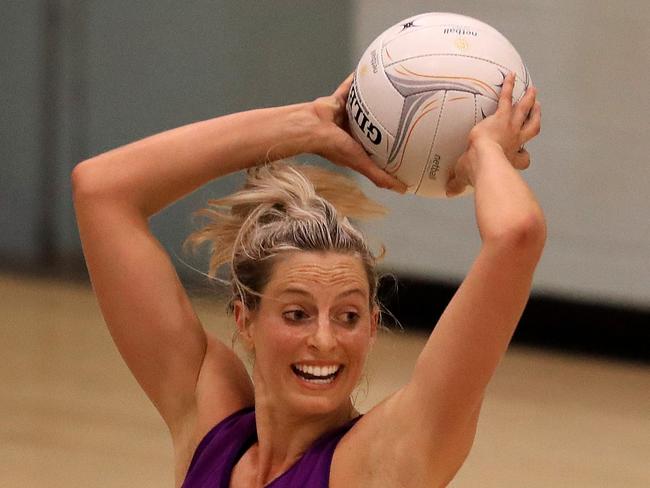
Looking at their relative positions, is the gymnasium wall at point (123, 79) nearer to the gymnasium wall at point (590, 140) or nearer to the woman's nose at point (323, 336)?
the gymnasium wall at point (590, 140)

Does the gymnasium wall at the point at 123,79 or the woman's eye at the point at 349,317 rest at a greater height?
the woman's eye at the point at 349,317

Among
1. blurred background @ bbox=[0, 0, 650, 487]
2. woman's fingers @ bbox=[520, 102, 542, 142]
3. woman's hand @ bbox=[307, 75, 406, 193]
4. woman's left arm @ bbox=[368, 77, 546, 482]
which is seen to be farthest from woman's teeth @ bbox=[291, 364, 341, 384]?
blurred background @ bbox=[0, 0, 650, 487]

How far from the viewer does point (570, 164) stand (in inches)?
227

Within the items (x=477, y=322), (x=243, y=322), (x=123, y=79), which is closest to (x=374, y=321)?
(x=243, y=322)

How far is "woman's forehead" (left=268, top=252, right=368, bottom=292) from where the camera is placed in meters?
2.00

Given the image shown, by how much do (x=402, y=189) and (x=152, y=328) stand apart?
0.49 m

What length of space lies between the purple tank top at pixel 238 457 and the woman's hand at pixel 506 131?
0.45m

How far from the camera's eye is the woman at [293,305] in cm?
181

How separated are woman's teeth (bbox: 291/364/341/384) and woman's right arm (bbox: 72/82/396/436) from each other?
270 millimetres

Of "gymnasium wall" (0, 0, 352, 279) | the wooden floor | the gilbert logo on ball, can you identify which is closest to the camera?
the gilbert logo on ball

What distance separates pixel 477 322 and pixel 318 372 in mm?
306

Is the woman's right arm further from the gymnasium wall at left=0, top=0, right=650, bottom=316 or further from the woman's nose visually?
the gymnasium wall at left=0, top=0, right=650, bottom=316

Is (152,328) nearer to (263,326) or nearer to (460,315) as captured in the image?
(263,326)

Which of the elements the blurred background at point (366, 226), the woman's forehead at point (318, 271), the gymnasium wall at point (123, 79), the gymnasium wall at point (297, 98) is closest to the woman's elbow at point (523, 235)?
the woman's forehead at point (318, 271)
